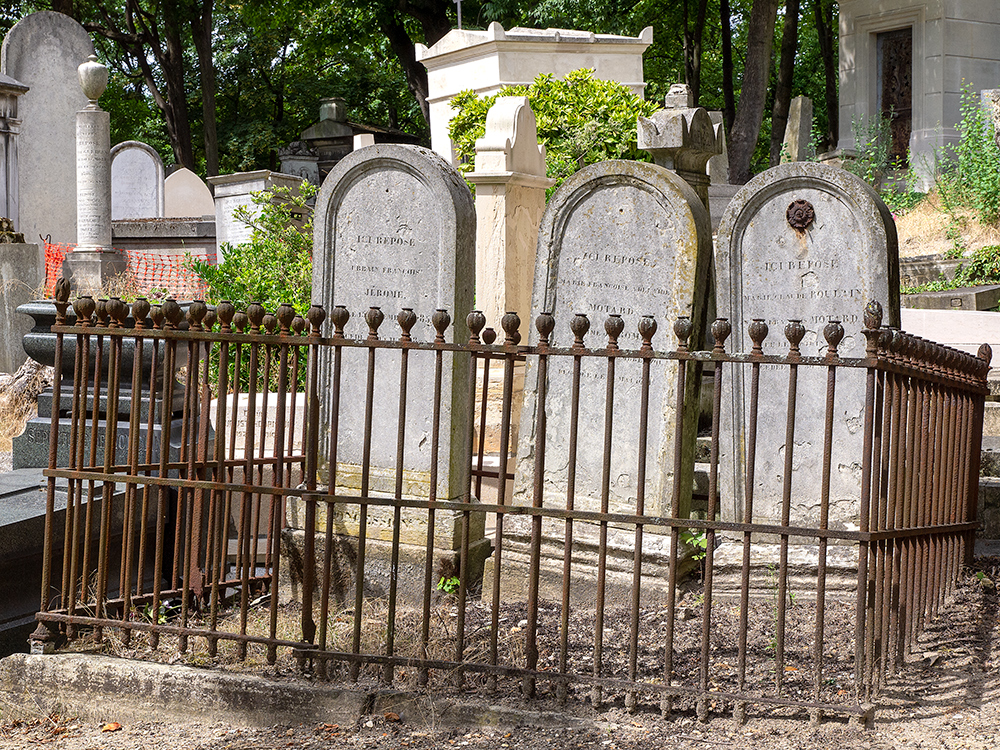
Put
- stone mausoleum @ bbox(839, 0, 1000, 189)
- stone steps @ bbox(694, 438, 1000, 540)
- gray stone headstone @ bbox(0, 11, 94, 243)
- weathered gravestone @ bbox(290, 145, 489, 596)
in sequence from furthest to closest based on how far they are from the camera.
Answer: gray stone headstone @ bbox(0, 11, 94, 243) < stone mausoleum @ bbox(839, 0, 1000, 189) < stone steps @ bbox(694, 438, 1000, 540) < weathered gravestone @ bbox(290, 145, 489, 596)

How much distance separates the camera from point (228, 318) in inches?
150

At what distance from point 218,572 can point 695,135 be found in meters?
4.30

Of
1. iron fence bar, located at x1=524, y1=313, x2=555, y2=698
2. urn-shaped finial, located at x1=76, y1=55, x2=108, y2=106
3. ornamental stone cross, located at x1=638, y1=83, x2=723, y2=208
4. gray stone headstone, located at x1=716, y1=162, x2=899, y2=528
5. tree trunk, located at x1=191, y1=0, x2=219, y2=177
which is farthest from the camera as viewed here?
tree trunk, located at x1=191, y1=0, x2=219, y2=177

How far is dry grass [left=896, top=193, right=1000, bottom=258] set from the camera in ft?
41.9

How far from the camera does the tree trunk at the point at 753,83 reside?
17.2m

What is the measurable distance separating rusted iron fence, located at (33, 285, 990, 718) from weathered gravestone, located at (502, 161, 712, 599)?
48mm

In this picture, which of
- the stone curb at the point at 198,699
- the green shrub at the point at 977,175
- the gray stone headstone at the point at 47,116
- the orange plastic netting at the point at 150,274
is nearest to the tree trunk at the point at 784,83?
the green shrub at the point at 977,175

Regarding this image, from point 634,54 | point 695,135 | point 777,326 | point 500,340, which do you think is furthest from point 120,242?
point 777,326

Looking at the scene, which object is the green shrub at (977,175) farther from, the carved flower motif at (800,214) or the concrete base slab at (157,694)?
the concrete base slab at (157,694)

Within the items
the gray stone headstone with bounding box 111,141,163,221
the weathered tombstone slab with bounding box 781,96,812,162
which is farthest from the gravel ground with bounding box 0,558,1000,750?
the gray stone headstone with bounding box 111,141,163,221

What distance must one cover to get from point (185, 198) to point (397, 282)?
63.9 ft

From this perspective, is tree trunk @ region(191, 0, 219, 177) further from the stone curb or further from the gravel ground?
the gravel ground

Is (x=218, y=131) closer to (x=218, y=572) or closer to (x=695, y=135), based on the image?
(x=695, y=135)

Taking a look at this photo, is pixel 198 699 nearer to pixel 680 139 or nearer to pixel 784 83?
pixel 680 139
